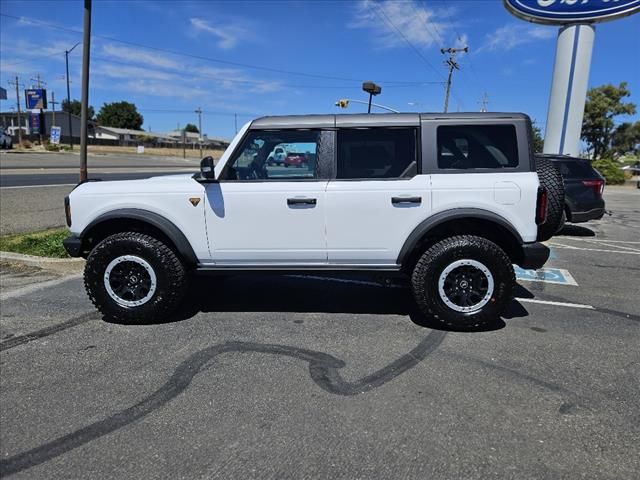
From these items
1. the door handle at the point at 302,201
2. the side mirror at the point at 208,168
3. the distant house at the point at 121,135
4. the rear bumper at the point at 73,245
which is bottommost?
the rear bumper at the point at 73,245

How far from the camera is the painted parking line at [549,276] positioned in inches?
248

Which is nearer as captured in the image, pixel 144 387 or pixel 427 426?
pixel 427 426

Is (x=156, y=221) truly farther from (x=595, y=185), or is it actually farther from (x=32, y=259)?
(x=595, y=185)

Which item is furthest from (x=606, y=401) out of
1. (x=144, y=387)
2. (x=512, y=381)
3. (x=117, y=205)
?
(x=117, y=205)

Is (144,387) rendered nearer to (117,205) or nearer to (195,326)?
(195,326)

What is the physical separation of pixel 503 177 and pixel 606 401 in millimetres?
1932

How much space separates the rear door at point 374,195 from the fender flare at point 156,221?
1322 mm

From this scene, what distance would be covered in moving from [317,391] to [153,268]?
206 centimetres

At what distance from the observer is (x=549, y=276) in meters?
6.55

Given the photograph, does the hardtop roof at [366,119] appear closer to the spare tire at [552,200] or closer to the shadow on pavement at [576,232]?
the spare tire at [552,200]

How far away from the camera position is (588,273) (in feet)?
22.3

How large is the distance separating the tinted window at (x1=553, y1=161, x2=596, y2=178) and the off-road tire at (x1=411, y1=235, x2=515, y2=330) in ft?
22.3

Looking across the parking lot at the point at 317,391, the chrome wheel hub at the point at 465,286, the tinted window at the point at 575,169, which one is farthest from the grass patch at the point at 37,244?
the tinted window at the point at 575,169

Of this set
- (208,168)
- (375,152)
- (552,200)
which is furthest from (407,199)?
(208,168)
